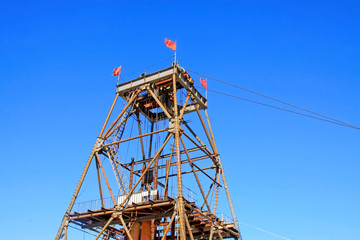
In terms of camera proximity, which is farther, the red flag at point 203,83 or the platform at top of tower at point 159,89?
the red flag at point 203,83

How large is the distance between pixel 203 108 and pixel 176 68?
5.42 m

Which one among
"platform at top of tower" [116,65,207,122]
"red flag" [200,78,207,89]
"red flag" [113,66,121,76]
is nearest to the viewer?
"platform at top of tower" [116,65,207,122]

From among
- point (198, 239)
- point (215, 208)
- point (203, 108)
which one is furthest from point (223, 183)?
point (203, 108)

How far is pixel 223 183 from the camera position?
106 ft

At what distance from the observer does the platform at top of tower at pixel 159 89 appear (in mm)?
31688

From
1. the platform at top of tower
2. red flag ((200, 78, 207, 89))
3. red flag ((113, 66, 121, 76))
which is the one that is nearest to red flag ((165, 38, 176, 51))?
the platform at top of tower

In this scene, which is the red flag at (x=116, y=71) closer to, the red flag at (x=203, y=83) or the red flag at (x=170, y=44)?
the red flag at (x=170, y=44)

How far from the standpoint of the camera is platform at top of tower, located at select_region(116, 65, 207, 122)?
31.7 metres

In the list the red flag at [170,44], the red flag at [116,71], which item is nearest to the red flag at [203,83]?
the red flag at [170,44]

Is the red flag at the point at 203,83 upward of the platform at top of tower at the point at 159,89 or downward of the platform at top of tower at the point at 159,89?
upward

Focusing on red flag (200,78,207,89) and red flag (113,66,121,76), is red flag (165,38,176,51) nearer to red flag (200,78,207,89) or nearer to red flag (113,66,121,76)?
red flag (200,78,207,89)

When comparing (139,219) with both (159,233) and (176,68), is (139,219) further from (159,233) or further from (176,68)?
(176,68)

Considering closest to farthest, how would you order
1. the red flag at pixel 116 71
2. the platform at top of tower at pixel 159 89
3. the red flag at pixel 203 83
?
1. the platform at top of tower at pixel 159 89
2. the red flag at pixel 116 71
3. the red flag at pixel 203 83

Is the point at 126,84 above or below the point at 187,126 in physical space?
above
